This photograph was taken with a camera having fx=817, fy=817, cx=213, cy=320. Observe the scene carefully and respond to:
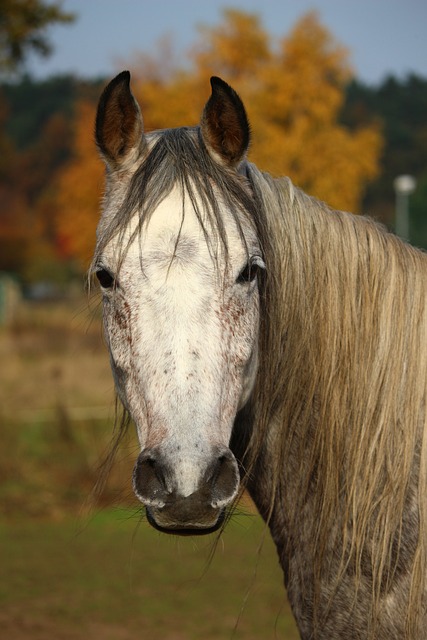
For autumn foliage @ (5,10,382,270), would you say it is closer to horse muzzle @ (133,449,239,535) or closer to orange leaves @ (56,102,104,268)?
orange leaves @ (56,102,104,268)

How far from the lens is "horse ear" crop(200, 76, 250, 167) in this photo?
263cm

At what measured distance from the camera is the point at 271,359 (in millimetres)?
2807

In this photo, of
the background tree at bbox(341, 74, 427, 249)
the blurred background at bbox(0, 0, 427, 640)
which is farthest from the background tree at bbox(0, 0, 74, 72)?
the background tree at bbox(341, 74, 427, 249)

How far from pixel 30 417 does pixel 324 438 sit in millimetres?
12313

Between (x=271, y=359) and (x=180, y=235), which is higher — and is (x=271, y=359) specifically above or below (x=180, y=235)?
below

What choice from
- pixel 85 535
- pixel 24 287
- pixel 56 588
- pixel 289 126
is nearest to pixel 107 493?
pixel 85 535

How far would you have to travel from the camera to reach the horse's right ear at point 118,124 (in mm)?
2656

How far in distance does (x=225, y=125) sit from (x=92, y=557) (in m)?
7.37

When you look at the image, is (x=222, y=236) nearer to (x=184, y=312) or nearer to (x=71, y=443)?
(x=184, y=312)

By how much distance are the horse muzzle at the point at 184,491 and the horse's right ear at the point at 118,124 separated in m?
1.07

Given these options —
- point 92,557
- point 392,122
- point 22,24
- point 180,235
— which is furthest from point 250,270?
point 392,122

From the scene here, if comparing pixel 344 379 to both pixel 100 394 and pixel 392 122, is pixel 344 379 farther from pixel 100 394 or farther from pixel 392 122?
pixel 392 122

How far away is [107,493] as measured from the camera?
1130 cm

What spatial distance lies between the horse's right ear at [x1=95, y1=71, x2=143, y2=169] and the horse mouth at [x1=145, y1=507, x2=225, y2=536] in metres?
1.21
